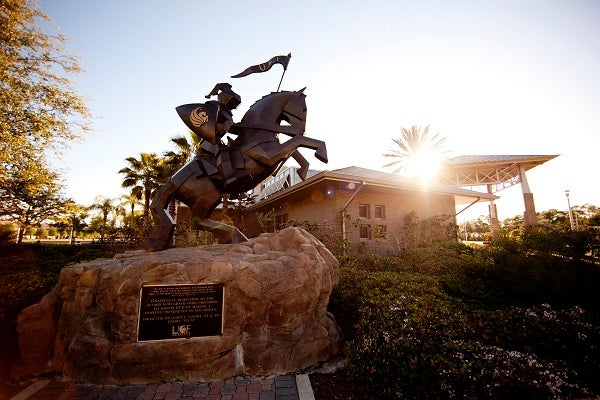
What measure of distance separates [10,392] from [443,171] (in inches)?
896

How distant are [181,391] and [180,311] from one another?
0.96m

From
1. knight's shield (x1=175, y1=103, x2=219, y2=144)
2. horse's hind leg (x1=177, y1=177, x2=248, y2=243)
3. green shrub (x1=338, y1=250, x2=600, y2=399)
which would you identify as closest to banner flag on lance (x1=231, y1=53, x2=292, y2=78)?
knight's shield (x1=175, y1=103, x2=219, y2=144)

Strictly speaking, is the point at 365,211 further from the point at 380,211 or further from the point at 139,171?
the point at 139,171

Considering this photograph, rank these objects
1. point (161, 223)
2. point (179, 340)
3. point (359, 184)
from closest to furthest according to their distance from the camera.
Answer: point (179, 340) < point (161, 223) < point (359, 184)

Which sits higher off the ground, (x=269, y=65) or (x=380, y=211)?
(x=269, y=65)

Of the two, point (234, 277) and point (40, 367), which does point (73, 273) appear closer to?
point (40, 367)

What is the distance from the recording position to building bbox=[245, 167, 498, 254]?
11.9 m

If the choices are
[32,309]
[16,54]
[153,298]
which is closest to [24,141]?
[16,54]

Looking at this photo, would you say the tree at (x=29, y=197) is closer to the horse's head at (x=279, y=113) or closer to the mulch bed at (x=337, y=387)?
the horse's head at (x=279, y=113)

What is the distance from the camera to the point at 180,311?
392 centimetres

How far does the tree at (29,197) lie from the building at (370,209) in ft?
29.9

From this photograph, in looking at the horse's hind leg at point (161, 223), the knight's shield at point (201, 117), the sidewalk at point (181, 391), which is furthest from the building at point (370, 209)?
the sidewalk at point (181, 391)

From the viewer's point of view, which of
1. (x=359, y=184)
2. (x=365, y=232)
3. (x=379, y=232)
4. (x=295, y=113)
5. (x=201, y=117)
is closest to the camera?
(x=201, y=117)

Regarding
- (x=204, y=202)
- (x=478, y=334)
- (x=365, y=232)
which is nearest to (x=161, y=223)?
(x=204, y=202)
